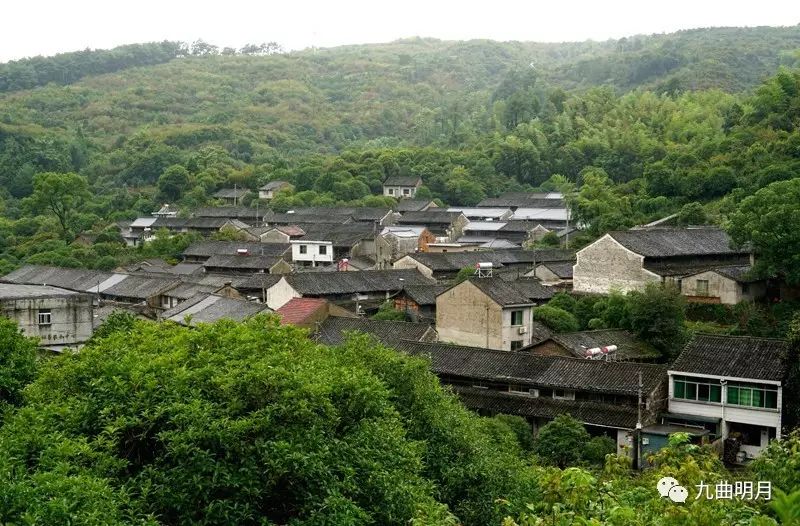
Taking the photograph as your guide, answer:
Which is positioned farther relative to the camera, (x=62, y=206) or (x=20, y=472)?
(x=62, y=206)

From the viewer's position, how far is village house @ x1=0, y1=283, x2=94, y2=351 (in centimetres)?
2417

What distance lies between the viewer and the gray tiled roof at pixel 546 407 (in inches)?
809

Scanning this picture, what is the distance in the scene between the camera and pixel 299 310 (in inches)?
1147

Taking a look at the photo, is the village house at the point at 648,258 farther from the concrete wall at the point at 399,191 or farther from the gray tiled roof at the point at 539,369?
the concrete wall at the point at 399,191

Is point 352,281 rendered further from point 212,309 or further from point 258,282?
point 212,309

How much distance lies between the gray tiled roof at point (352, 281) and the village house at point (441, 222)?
1355 cm

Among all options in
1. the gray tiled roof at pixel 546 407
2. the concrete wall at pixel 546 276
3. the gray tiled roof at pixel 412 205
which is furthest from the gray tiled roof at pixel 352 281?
the gray tiled roof at pixel 412 205

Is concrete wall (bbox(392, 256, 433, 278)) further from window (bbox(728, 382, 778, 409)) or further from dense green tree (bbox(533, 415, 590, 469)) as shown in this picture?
window (bbox(728, 382, 778, 409))

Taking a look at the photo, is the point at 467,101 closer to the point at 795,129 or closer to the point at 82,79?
the point at 82,79

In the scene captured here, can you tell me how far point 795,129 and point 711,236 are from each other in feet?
41.7

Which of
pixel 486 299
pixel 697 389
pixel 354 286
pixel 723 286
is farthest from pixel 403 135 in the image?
pixel 697 389

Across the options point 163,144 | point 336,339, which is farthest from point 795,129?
point 163,144

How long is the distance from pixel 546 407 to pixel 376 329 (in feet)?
23.2

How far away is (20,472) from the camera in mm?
9172
